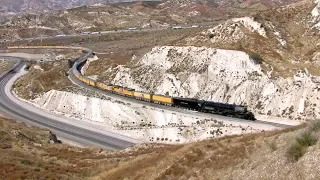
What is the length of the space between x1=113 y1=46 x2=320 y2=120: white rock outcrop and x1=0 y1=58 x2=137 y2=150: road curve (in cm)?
1525

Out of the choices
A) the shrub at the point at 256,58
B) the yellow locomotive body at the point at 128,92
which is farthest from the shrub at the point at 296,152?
the yellow locomotive body at the point at 128,92

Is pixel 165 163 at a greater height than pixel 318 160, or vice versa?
pixel 318 160

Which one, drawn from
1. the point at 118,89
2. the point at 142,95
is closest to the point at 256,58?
the point at 142,95

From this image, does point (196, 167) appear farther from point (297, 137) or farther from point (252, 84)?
point (252, 84)

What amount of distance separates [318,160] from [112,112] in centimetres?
5794

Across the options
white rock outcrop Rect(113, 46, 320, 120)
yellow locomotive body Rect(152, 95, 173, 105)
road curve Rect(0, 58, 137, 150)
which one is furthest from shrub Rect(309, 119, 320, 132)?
yellow locomotive body Rect(152, 95, 173, 105)

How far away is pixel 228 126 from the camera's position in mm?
57562

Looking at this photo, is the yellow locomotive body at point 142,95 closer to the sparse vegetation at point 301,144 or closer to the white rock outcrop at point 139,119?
the white rock outcrop at point 139,119

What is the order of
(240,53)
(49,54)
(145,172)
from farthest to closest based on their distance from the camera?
(49,54), (240,53), (145,172)

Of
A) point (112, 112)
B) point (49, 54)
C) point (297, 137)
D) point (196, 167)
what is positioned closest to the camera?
point (297, 137)

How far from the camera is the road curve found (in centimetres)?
6619

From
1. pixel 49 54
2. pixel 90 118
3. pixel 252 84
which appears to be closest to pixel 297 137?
pixel 252 84

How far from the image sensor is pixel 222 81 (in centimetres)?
6969

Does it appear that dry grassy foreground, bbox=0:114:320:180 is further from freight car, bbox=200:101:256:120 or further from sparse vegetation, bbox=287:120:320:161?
A: freight car, bbox=200:101:256:120
